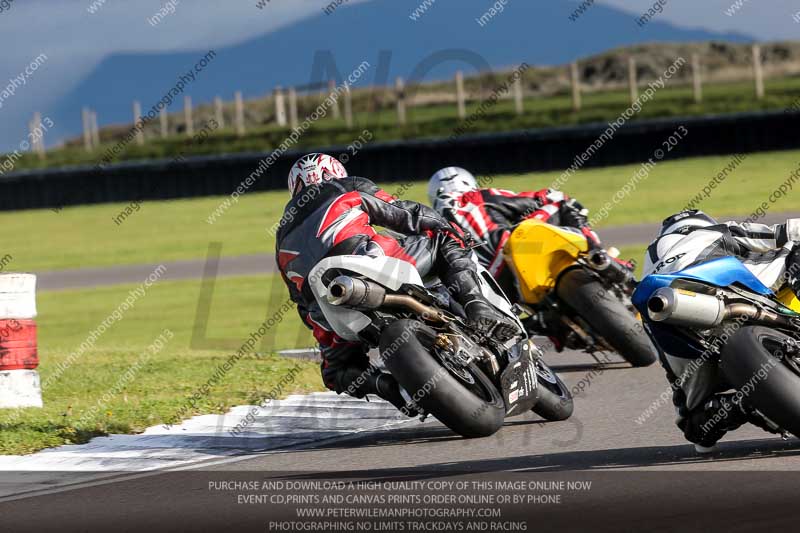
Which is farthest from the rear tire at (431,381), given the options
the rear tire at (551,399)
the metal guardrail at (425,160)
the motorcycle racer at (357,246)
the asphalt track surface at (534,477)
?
the metal guardrail at (425,160)

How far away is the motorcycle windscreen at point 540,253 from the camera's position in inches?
384

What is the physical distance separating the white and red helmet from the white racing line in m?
1.47

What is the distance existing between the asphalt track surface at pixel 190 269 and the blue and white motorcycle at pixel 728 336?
38.5ft

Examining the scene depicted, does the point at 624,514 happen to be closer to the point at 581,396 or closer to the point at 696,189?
the point at 581,396

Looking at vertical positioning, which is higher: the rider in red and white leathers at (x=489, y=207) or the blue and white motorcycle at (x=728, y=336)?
the blue and white motorcycle at (x=728, y=336)

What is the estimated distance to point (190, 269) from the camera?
20578 mm

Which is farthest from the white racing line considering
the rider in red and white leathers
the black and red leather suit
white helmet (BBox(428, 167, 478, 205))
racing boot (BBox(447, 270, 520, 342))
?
white helmet (BBox(428, 167, 478, 205))

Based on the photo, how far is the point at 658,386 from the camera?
8.97 m

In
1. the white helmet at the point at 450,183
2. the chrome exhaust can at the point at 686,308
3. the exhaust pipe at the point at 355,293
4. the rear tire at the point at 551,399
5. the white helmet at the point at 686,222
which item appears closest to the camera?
the chrome exhaust can at the point at 686,308

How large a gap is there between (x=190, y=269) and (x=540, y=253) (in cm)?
1153

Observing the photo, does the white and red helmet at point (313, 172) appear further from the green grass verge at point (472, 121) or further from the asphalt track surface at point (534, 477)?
the green grass verge at point (472, 121)

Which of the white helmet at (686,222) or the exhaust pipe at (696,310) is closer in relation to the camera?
the exhaust pipe at (696,310)

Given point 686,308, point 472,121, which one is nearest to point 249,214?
point 472,121

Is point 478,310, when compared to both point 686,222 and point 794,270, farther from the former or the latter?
point 794,270
